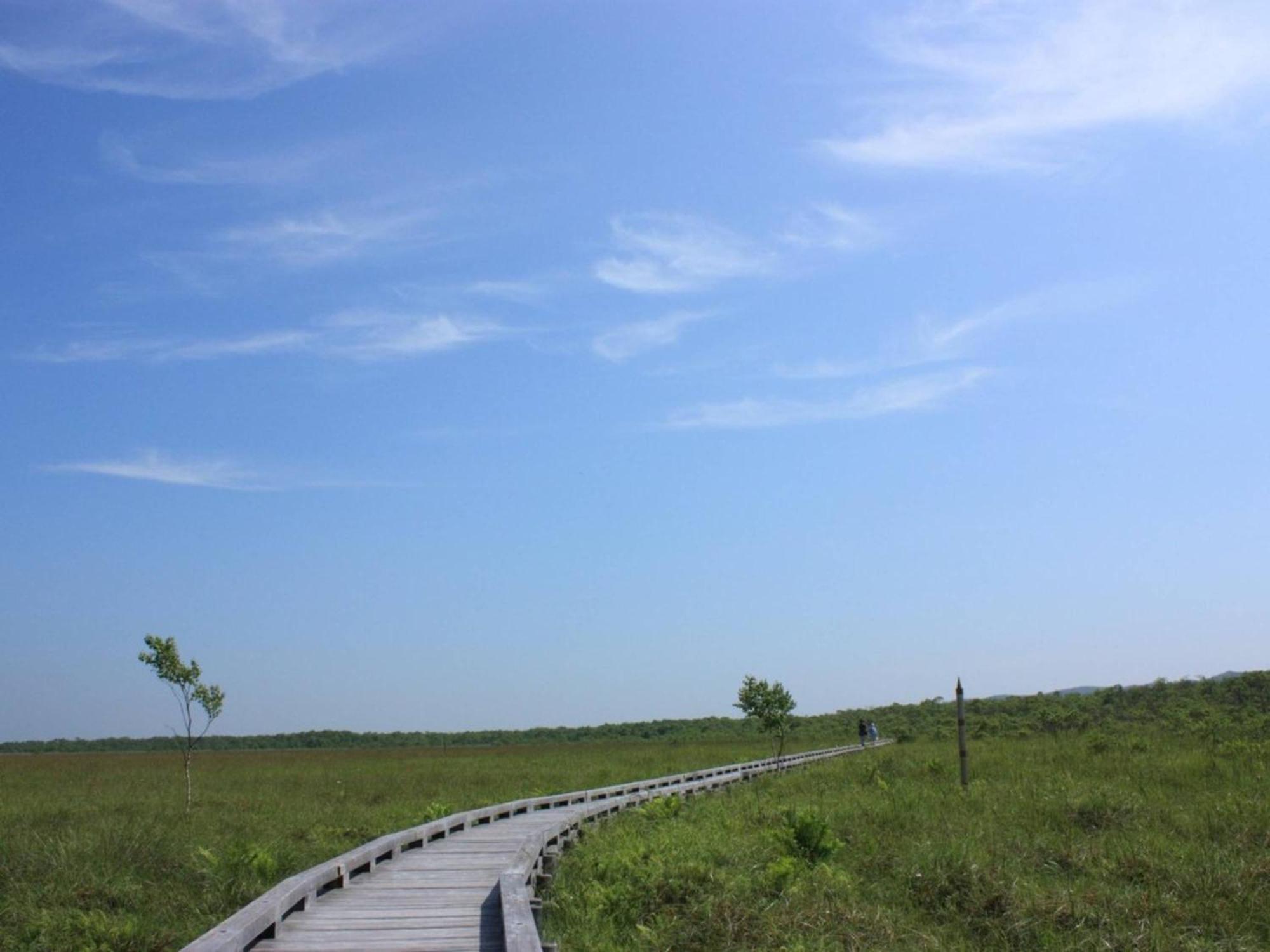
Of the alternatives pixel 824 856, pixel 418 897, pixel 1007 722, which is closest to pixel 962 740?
pixel 824 856

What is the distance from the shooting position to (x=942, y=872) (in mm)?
15211

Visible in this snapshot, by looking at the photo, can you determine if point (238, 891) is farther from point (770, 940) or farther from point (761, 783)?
point (761, 783)

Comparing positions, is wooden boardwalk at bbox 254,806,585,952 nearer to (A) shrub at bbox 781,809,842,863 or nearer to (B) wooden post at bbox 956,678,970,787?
(A) shrub at bbox 781,809,842,863

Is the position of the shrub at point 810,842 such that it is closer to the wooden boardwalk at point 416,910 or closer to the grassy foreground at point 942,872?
the grassy foreground at point 942,872

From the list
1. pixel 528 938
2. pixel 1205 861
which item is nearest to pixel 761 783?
pixel 1205 861

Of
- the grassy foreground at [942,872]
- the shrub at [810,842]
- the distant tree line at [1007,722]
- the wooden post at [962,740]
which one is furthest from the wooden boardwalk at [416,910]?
the distant tree line at [1007,722]

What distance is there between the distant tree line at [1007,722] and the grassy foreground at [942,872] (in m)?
15.2

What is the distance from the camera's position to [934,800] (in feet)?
73.5

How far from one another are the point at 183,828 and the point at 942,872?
14667 millimetres

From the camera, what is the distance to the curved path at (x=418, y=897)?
911 centimetres

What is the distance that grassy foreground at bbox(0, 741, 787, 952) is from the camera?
1336 cm

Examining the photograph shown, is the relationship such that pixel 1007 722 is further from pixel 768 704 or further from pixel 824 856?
pixel 824 856

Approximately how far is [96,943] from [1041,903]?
11.4 meters

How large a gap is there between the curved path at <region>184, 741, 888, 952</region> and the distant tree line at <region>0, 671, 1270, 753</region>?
23.4 meters
